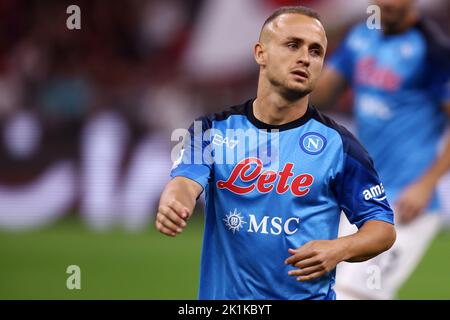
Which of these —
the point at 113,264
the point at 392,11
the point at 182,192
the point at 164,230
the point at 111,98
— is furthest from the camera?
the point at 111,98

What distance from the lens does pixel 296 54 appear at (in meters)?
4.34

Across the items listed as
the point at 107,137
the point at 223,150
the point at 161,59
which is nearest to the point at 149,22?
the point at 161,59

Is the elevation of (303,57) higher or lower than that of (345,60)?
lower

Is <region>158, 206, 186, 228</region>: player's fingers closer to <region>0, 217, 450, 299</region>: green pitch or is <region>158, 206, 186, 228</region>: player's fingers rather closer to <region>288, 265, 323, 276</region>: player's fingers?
<region>288, 265, 323, 276</region>: player's fingers

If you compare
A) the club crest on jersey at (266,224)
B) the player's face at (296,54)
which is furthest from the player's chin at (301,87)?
the club crest on jersey at (266,224)

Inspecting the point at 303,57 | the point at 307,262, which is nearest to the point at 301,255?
the point at 307,262

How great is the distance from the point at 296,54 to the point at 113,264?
6391mm

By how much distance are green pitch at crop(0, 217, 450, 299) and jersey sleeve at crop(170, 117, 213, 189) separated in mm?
4297

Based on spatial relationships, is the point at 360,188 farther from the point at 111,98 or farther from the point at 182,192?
the point at 111,98

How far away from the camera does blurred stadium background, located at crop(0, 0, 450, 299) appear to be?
1166 centimetres

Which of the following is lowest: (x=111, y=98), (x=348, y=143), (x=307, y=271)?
(x=307, y=271)

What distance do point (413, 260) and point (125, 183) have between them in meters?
5.63

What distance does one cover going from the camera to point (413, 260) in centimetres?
668

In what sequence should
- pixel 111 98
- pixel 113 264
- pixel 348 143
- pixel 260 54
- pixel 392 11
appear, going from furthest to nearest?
1. pixel 111 98
2. pixel 113 264
3. pixel 392 11
4. pixel 260 54
5. pixel 348 143
